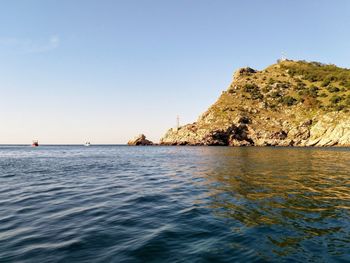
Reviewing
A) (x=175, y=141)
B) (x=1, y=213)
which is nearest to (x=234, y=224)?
(x=1, y=213)

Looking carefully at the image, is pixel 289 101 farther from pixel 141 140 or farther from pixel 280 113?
pixel 141 140

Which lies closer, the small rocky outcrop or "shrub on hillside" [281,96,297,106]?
"shrub on hillside" [281,96,297,106]

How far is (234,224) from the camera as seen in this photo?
10.7 m

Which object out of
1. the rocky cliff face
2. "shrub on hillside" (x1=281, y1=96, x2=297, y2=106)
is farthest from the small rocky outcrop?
"shrub on hillside" (x1=281, y1=96, x2=297, y2=106)

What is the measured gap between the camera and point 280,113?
150000 mm

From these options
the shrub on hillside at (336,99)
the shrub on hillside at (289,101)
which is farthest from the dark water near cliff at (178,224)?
the shrub on hillside at (289,101)

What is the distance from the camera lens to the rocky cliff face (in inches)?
4833

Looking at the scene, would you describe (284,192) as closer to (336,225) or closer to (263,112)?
(336,225)

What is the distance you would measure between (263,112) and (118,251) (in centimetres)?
15637

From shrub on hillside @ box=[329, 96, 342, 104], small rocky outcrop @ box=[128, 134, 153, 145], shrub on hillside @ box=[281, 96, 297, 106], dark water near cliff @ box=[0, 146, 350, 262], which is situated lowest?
dark water near cliff @ box=[0, 146, 350, 262]

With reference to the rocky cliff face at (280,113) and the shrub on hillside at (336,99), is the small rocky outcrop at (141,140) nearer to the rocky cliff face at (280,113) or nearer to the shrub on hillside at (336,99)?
the rocky cliff face at (280,113)

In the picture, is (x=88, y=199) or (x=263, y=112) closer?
(x=88, y=199)

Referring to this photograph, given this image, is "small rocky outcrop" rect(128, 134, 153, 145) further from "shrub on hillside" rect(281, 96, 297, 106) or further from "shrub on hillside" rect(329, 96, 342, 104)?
"shrub on hillside" rect(329, 96, 342, 104)

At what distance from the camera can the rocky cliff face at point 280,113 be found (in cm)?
12275
